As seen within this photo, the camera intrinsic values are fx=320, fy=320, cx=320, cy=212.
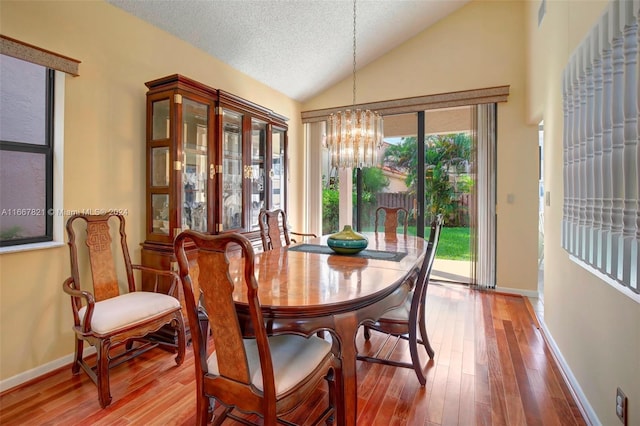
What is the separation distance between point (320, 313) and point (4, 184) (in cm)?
223

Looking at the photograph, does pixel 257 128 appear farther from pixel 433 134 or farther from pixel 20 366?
pixel 20 366

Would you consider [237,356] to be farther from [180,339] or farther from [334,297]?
[180,339]

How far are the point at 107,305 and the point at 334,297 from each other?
1652mm

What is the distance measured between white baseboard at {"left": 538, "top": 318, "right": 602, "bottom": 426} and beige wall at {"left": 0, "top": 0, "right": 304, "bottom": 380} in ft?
10.7

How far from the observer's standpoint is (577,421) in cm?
173

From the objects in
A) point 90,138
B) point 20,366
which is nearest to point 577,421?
point 20,366

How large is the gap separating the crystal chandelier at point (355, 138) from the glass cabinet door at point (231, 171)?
990mm

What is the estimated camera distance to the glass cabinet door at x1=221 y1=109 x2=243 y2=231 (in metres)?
3.11

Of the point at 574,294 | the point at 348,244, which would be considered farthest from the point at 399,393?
the point at 574,294

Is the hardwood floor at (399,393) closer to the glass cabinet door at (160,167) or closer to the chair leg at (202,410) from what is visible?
the chair leg at (202,410)

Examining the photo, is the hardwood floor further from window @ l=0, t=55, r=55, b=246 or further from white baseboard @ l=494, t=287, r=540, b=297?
white baseboard @ l=494, t=287, r=540, b=297

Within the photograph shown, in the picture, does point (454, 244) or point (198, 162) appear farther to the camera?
point (454, 244)

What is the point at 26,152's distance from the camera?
84.6 inches

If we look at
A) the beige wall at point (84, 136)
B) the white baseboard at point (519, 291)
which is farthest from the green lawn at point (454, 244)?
the beige wall at point (84, 136)
